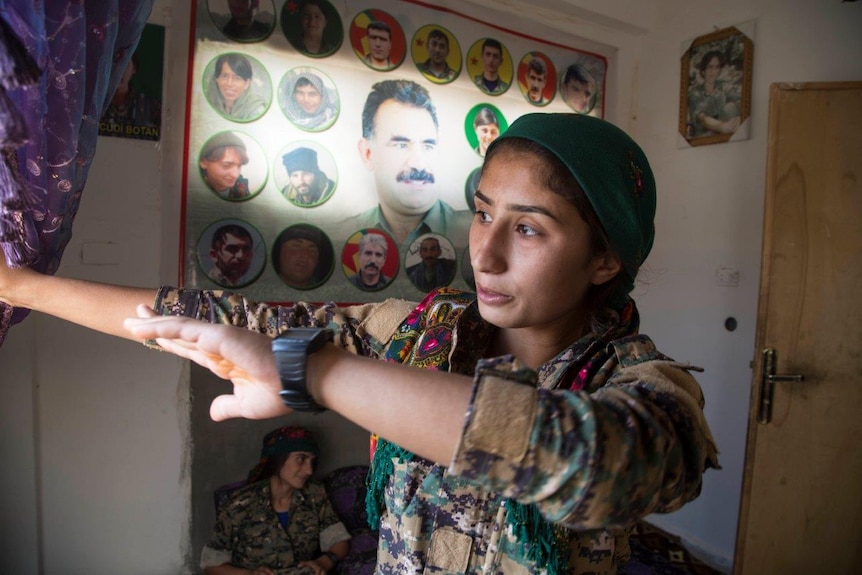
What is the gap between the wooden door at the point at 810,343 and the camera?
2467mm

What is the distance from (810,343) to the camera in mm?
2514

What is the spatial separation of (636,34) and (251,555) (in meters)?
3.77

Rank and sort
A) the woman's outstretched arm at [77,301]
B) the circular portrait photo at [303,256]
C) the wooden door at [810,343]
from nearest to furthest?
1. the woman's outstretched arm at [77,301]
2. the wooden door at [810,343]
3. the circular portrait photo at [303,256]

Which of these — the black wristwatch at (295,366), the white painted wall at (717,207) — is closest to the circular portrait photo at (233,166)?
the black wristwatch at (295,366)

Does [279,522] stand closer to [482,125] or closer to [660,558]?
[660,558]

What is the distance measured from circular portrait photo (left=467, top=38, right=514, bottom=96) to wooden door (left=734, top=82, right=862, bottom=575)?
137 centimetres

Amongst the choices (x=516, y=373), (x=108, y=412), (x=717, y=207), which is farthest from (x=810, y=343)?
(x=108, y=412)

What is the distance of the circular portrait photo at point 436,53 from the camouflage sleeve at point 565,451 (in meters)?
2.59

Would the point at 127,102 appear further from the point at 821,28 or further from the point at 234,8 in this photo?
the point at 821,28

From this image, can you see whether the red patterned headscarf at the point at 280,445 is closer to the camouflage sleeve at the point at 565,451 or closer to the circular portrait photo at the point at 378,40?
the circular portrait photo at the point at 378,40

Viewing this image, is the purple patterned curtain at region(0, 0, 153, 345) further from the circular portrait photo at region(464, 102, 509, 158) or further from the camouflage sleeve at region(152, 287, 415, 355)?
the circular portrait photo at region(464, 102, 509, 158)

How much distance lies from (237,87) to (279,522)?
199cm

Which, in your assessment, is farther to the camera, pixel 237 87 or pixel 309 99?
pixel 309 99

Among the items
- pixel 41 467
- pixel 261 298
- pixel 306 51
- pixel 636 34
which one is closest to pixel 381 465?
pixel 261 298
